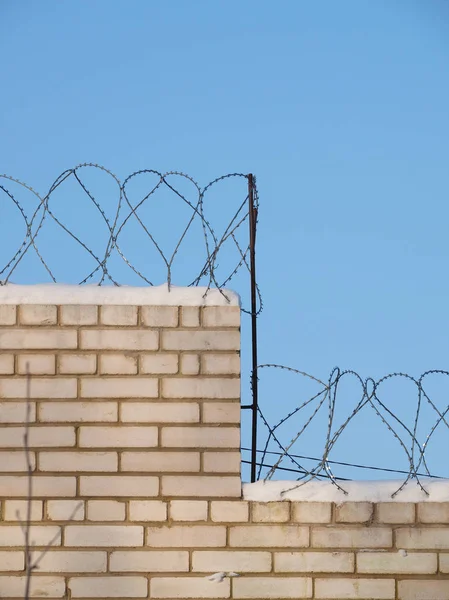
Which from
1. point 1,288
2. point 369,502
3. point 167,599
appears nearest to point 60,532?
point 167,599

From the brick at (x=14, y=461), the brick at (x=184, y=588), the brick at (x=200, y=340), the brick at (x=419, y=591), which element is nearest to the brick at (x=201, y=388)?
the brick at (x=200, y=340)

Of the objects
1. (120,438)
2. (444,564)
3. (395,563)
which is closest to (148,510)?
(120,438)

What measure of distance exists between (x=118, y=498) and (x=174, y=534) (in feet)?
0.98

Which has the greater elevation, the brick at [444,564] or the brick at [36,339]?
the brick at [36,339]

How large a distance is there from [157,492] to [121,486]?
0.16 metres

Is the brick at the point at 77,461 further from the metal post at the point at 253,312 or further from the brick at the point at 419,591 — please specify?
the brick at the point at 419,591

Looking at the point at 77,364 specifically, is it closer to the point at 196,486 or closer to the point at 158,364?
the point at 158,364

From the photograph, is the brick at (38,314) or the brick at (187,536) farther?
the brick at (38,314)

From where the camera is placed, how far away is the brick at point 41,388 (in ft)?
12.0

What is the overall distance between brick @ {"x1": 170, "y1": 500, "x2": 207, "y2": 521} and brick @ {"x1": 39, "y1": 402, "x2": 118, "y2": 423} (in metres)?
0.47

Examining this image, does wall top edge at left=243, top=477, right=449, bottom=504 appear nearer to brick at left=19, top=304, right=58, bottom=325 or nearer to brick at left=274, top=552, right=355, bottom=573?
brick at left=274, top=552, right=355, bottom=573

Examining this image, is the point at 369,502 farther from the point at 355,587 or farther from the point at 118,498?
the point at 118,498

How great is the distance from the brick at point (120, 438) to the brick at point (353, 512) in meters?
0.90

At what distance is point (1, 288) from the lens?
3.79m
